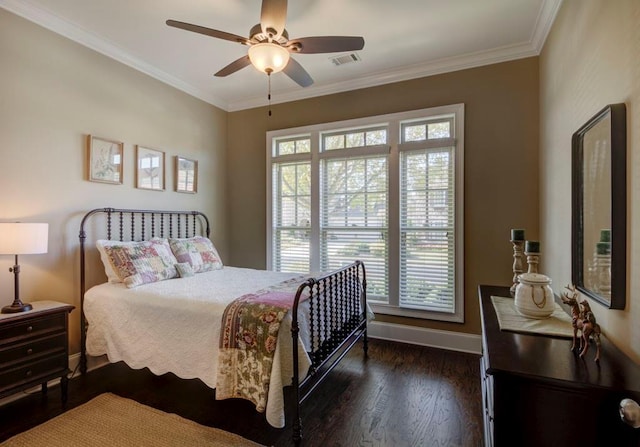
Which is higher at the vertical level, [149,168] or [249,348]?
[149,168]

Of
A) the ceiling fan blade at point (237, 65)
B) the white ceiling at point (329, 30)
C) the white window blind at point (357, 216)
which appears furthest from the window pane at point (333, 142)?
the ceiling fan blade at point (237, 65)

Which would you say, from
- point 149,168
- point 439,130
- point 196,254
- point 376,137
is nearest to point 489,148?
point 439,130

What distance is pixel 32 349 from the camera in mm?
2248

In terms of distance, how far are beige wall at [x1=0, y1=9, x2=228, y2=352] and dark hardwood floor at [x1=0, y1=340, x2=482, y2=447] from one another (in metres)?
0.59

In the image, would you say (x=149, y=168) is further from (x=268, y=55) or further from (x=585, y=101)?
(x=585, y=101)

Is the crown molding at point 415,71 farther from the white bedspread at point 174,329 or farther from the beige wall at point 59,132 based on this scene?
the white bedspread at point 174,329

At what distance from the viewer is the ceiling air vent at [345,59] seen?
3.22m

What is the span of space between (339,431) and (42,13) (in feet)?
12.4

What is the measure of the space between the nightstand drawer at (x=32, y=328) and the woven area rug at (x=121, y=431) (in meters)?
0.58

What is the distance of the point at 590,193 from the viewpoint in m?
1.68

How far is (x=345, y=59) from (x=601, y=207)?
2.59m

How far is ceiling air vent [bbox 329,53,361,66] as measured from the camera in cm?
322

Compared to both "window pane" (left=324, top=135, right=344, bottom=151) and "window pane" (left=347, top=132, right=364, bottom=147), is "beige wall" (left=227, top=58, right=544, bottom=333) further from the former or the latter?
"window pane" (left=324, top=135, right=344, bottom=151)

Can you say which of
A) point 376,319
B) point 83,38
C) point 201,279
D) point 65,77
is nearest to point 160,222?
point 201,279
